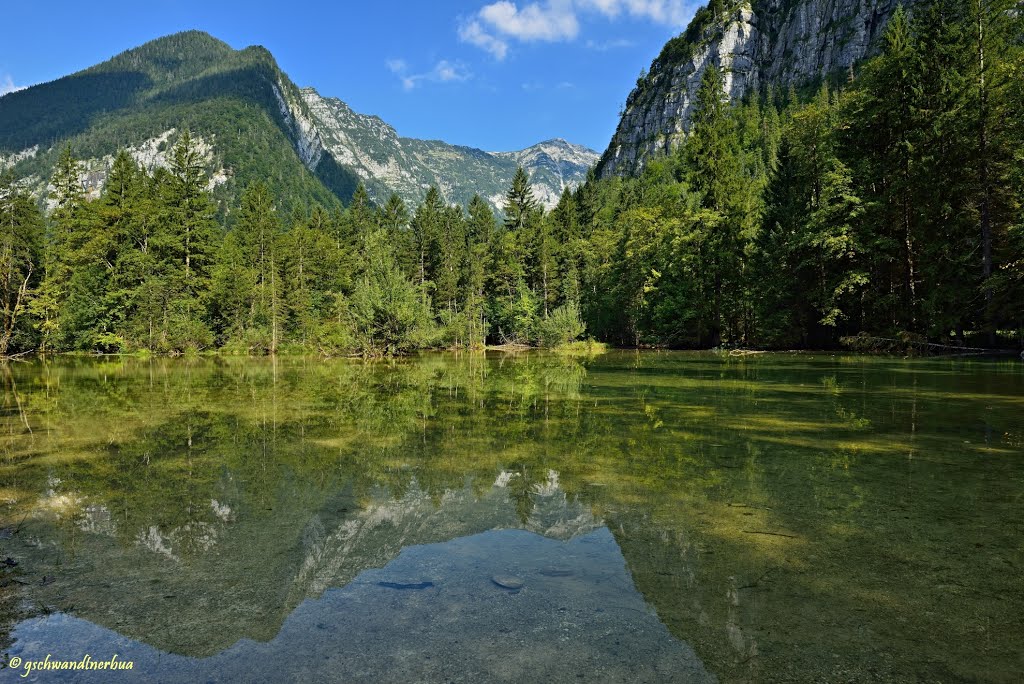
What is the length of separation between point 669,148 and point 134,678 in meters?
162

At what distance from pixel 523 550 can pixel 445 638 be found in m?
1.52

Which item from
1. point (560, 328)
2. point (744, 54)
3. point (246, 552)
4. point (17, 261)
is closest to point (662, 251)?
point (560, 328)

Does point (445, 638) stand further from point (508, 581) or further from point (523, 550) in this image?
point (523, 550)

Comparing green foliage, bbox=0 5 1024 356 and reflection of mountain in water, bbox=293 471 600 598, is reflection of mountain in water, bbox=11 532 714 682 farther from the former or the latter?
green foliage, bbox=0 5 1024 356

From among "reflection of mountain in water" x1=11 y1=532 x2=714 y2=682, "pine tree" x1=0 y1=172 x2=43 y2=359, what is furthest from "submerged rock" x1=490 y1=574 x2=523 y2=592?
"pine tree" x1=0 y1=172 x2=43 y2=359

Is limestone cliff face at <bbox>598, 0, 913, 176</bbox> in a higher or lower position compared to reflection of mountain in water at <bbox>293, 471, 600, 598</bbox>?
higher

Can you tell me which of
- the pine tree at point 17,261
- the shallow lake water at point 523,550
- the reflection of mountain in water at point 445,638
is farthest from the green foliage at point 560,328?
the reflection of mountain in water at point 445,638

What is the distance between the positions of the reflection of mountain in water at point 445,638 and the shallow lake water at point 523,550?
16 millimetres

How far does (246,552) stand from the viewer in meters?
4.42

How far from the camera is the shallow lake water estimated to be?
2938mm

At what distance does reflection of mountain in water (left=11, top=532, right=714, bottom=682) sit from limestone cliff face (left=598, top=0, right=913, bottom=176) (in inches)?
6124

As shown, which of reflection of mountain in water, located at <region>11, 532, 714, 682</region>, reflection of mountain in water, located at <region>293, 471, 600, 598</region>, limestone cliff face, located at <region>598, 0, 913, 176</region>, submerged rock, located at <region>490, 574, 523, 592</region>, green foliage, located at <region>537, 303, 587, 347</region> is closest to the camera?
reflection of mountain in water, located at <region>11, 532, 714, 682</region>

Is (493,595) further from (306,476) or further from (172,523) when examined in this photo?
(306,476)

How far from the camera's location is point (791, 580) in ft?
12.3
